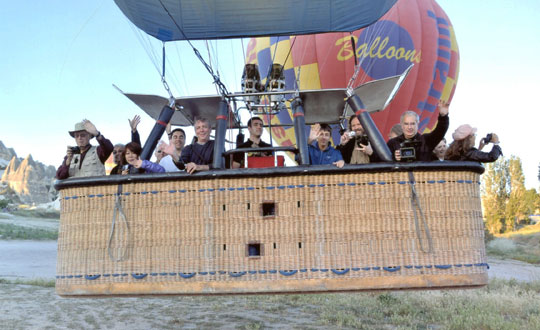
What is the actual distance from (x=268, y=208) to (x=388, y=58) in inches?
284

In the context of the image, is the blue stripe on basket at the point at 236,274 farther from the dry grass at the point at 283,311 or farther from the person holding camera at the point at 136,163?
the dry grass at the point at 283,311

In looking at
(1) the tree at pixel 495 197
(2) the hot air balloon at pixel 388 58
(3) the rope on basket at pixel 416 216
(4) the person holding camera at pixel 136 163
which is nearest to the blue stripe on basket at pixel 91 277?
(4) the person holding camera at pixel 136 163

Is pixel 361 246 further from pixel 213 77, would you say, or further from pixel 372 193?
pixel 213 77

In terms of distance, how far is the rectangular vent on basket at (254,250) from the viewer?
2.11 meters

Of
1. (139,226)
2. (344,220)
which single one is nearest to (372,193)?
(344,220)

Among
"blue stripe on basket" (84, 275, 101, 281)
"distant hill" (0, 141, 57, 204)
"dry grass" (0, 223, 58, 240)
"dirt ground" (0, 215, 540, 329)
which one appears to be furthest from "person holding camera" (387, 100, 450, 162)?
"distant hill" (0, 141, 57, 204)

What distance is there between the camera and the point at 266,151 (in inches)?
102

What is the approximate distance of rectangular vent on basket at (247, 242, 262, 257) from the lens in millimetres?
2113

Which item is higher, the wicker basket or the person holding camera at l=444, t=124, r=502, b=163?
the person holding camera at l=444, t=124, r=502, b=163

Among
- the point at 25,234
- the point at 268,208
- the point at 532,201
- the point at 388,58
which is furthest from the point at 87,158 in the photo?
the point at 532,201

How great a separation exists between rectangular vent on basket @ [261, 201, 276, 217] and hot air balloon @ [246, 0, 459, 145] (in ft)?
20.3

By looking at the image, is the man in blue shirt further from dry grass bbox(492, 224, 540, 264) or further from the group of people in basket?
dry grass bbox(492, 224, 540, 264)

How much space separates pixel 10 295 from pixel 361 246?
6498 millimetres

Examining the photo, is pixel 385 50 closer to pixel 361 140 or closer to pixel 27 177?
pixel 361 140
